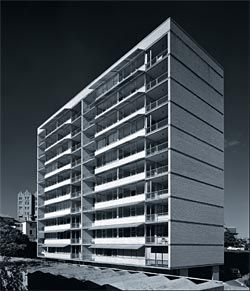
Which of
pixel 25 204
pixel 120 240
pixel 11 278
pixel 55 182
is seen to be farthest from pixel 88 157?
pixel 25 204

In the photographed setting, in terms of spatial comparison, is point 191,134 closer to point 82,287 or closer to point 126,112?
point 126,112

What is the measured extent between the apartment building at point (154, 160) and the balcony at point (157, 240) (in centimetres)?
11

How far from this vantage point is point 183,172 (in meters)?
39.4

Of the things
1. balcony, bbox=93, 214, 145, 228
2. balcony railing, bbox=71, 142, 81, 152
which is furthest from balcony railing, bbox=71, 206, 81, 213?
balcony railing, bbox=71, 142, 81, 152

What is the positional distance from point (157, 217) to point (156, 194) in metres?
2.44

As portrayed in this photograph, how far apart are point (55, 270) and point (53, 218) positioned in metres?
21.5

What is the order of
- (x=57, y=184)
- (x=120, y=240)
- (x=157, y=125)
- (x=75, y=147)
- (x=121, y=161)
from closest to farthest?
(x=157, y=125) < (x=120, y=240) < (x=121, y=161) < (x=75, y=147) < (x=57, y=184)

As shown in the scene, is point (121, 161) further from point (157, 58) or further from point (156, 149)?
point (157, 58)

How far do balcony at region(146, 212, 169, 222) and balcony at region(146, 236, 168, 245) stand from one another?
A: 185 centimetres

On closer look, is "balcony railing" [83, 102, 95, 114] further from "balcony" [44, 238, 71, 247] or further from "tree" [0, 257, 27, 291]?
"tree" [0, 257, 27, 291]

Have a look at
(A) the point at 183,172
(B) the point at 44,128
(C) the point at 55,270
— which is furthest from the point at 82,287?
(B) the point at 44,128

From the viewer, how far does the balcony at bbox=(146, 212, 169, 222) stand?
37.8m

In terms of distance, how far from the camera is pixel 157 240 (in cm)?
3841

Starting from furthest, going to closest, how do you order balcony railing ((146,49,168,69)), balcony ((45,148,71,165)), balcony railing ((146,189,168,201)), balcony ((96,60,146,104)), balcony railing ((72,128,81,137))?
balcony ((45,148,71,165))
balcony railing ((72,128,81,137))
balcony ((96,60,146,104))
balcony railing ((146,49,168,69))
balcony railing ((146,189,168,201))
